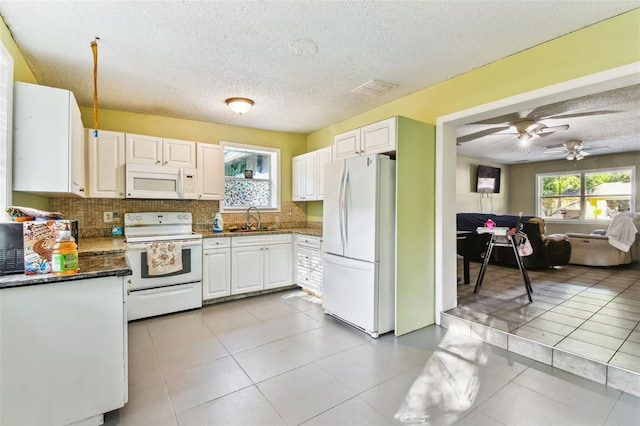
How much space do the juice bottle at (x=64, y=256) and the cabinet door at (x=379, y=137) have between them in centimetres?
246

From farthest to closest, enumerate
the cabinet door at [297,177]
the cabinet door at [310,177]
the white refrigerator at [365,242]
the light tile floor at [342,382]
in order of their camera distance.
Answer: the cabinet door at [297,177] → the cabinet door at [310,177] → the white refrigerator at [365,242] → the light tile floor at [342,382]

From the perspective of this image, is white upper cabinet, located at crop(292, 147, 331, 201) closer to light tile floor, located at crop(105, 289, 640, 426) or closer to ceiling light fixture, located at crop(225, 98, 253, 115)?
ceiling light fixture, located at crop(225, 98, 253, 115)

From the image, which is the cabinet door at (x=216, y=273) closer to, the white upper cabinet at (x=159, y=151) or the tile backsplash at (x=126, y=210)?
the tile backsplash at (x=126, y=210)

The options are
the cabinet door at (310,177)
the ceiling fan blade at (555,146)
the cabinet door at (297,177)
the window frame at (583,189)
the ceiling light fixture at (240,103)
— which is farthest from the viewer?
the window frame at (583,189)

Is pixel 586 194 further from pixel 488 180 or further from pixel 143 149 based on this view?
pixel 143 149

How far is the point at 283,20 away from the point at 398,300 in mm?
2517

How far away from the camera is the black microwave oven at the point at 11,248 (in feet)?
4.97

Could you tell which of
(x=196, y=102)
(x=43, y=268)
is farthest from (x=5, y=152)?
(x=196, y=102)

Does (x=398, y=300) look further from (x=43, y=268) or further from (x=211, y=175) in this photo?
(x=211, y=175)

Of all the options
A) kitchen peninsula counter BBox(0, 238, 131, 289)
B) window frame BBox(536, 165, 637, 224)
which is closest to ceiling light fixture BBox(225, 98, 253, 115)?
kitchen peninsula counter BBox(0, 238, 131, 289)

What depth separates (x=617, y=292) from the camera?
12.6 ft

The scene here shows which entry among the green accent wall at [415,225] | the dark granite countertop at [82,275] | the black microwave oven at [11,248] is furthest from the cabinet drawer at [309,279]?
the black microwave oven at [11,248]

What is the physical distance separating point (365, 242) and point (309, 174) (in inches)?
79.5

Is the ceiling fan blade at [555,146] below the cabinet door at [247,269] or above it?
above
